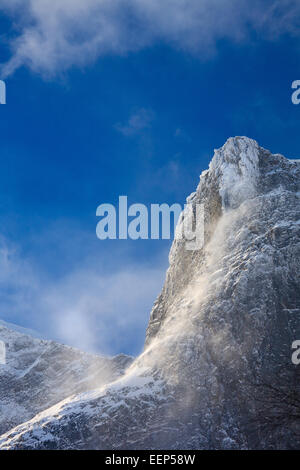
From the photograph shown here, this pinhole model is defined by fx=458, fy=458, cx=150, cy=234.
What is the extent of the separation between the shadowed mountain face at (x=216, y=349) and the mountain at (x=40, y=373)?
2528 centimetres

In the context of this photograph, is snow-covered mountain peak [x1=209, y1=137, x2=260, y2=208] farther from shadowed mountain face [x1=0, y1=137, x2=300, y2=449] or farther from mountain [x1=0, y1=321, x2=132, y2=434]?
mountain [x1=0, y1=321, x2=132, y2=434]

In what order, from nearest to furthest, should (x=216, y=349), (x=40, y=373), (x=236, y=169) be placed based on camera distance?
(x=216, y=349) → (x=236, y=169) → (x=40, y=373)

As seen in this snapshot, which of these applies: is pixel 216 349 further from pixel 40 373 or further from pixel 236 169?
pixel 40 373

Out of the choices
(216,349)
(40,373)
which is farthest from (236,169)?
(40,373)

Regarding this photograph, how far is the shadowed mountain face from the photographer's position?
59.7 meters

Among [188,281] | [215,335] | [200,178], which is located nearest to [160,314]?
[188,281]

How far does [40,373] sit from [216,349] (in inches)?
2699

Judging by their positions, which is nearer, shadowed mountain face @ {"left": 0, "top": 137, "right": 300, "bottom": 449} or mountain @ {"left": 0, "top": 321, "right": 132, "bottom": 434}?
shadowed mountain face @ {"left": 0, "top": 137, "right": 300, "bottom": 449}

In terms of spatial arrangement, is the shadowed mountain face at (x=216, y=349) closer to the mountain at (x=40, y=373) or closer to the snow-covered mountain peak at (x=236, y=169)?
the snow-covered mountain peak at (x=236, y=169)

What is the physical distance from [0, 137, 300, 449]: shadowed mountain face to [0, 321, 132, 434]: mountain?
25279mm

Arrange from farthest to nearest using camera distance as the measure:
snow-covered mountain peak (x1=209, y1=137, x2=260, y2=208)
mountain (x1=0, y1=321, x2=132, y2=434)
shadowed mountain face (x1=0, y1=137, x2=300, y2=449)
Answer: mountain (x1=0, y1=321, x2=132, y2=434) < snow-covered mountain peak (x1=209, y1=137, x2=260, y2=208) < shadowed mountain face (x1=0, y1=137, x2=300, y2=449)

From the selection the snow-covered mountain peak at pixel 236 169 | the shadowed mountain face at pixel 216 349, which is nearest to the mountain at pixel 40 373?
the shadowed mountain face at pixel 216 349

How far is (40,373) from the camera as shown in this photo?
121188mm

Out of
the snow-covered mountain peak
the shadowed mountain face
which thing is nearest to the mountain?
the shadowed mountain face
